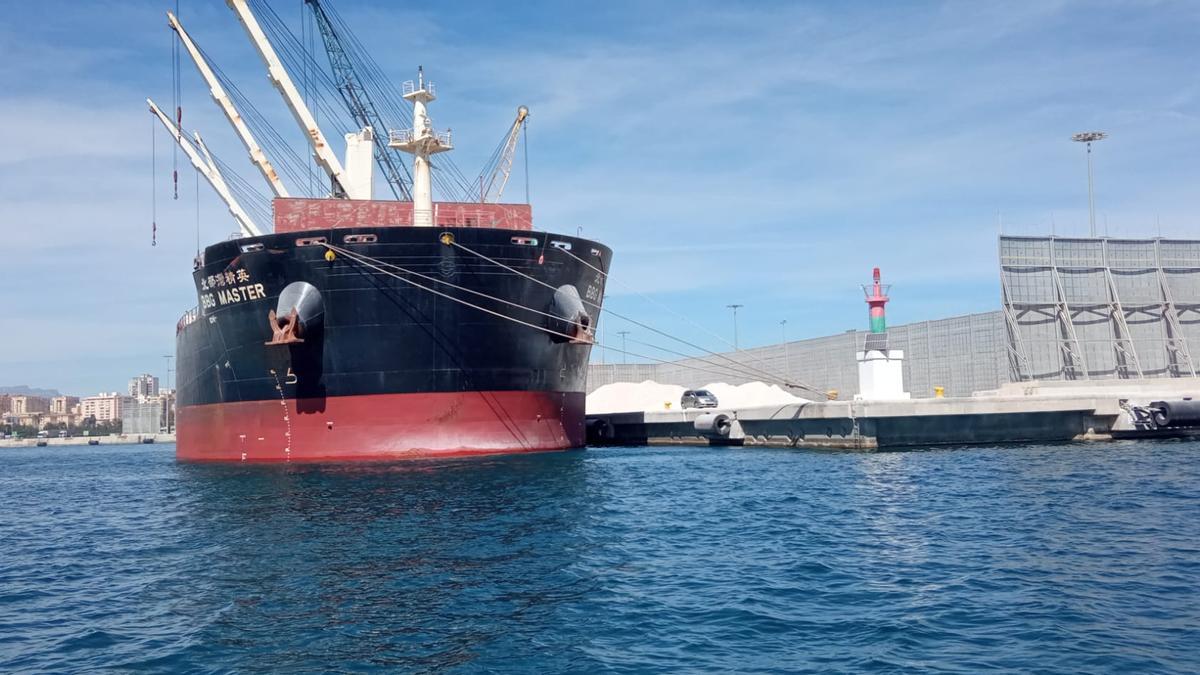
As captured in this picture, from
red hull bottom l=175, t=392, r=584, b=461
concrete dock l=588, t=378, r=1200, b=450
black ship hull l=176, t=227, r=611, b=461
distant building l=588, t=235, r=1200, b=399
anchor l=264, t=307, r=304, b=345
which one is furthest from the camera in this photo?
distant building l=588, t=235, r=1200, b=399

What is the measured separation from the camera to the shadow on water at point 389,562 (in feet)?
28.9

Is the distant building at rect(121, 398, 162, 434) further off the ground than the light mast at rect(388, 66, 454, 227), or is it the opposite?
the light mast at rect(388, 66, 454, 227)

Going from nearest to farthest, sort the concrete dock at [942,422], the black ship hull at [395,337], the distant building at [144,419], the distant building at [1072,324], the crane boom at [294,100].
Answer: the black ship hull at [395,337] → the concrete dock at [942,422] → the crane boom at [294,100] → the distant building at [1072,324] → the distant building at [144,419]

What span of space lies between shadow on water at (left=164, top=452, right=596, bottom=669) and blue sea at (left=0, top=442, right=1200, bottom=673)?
5 centimetres

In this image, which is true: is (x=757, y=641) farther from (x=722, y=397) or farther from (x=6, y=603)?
(x=722, y=397)

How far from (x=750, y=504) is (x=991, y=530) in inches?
183

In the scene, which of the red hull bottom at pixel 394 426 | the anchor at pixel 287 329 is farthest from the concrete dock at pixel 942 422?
the anchor at pixel 287 329

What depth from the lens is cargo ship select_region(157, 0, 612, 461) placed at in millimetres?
25000

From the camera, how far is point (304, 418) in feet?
85.0

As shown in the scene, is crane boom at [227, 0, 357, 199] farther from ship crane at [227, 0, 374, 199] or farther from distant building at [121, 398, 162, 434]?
distant building at [121, 398, 162, 434]

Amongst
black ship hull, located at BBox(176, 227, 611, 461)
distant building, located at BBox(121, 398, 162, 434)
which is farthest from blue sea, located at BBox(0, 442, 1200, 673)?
distant building, located at BBox(121, 398, 162, 434)

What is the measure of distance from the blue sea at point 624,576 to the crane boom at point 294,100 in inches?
693

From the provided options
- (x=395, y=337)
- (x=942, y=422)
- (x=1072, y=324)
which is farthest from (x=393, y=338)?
(x=1072, y=324)

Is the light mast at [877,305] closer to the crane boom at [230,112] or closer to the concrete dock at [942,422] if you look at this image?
the concrete dock at [942,422]
